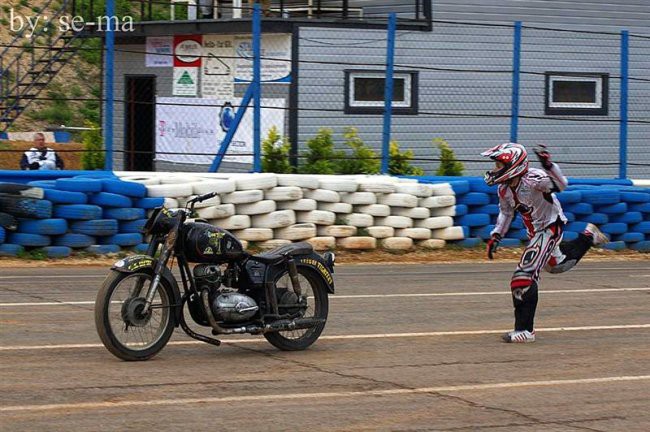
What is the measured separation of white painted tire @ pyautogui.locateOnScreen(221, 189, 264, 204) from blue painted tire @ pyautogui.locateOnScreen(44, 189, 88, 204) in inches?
80.1

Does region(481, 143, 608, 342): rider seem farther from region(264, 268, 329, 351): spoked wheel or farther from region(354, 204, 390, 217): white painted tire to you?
region(354, 204, 390, 217): white painted tire

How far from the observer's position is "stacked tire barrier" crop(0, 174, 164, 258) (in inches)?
580

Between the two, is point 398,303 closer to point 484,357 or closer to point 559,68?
point 484,357

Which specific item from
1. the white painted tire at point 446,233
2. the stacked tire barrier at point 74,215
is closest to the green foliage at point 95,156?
the stacked tire barrier at point 74,215

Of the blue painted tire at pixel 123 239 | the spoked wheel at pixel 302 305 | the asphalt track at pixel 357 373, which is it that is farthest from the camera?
the blue painted tire at pixel 123 239

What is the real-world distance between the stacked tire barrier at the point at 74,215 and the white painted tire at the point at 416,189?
3.67 m

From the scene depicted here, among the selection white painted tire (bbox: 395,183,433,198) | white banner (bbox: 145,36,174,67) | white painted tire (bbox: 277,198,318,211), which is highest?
white banner (bbox: 145,36,174,67)

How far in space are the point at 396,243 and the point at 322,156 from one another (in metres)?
2.08

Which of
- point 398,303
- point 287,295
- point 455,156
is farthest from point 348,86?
point 287,295

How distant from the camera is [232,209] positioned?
52.6 feet

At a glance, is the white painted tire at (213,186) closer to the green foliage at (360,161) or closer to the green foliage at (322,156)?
the green foliage at (322,156)

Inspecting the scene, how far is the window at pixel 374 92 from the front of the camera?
20625 mm

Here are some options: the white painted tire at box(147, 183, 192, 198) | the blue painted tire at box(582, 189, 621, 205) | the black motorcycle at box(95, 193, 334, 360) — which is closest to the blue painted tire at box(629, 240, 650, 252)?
the blue painted tire at box(582, 189, 621, 205)

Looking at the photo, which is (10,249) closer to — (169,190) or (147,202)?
(147,202)
